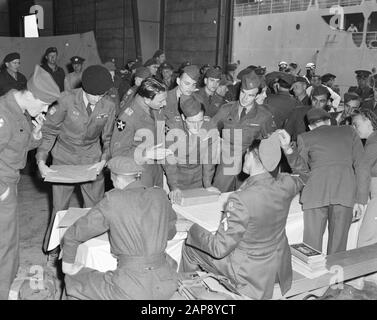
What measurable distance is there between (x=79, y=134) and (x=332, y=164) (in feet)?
7.59

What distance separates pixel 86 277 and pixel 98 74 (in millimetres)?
1772

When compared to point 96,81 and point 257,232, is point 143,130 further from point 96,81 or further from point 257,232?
point 257,232

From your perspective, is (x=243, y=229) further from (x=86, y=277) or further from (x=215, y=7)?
(x=215, y=7)

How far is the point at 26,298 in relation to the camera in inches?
107

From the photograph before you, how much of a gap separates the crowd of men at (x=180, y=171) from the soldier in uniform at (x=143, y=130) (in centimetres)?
1

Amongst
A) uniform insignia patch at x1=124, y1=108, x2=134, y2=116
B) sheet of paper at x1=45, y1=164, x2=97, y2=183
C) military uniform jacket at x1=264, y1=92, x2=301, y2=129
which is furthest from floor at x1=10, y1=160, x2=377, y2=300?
military uniform jacket at x1=264, y1=92, x2=301, y2=129

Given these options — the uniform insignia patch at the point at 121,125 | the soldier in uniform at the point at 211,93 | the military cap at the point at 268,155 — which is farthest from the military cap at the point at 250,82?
the military cap at the point at 268,155

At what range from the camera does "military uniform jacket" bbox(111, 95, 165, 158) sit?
383 cm

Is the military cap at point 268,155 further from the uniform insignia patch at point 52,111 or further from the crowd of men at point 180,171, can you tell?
the uniform insignia patch at point 52,111

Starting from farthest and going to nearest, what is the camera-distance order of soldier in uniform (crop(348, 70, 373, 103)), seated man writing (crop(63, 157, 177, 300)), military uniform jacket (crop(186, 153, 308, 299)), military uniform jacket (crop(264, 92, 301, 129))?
soldier in uniform (crop(348, 70, 373, 103))
military uniform jacket (crop(264, 92, 301, 129))
military uniform jacket (crop(186, 153, 308, 299))
seated man writing (crop(63, 157, 177, 300))

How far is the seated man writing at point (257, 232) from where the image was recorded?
249cm

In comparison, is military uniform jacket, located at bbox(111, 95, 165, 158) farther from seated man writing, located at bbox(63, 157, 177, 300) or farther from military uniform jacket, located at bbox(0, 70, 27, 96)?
military uniform jacket, located at bbox(0, 70, 27, 96)

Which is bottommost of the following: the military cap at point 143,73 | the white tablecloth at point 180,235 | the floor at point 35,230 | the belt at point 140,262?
the floor at point 35,230

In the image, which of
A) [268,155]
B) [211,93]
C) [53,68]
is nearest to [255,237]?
[268,155]
